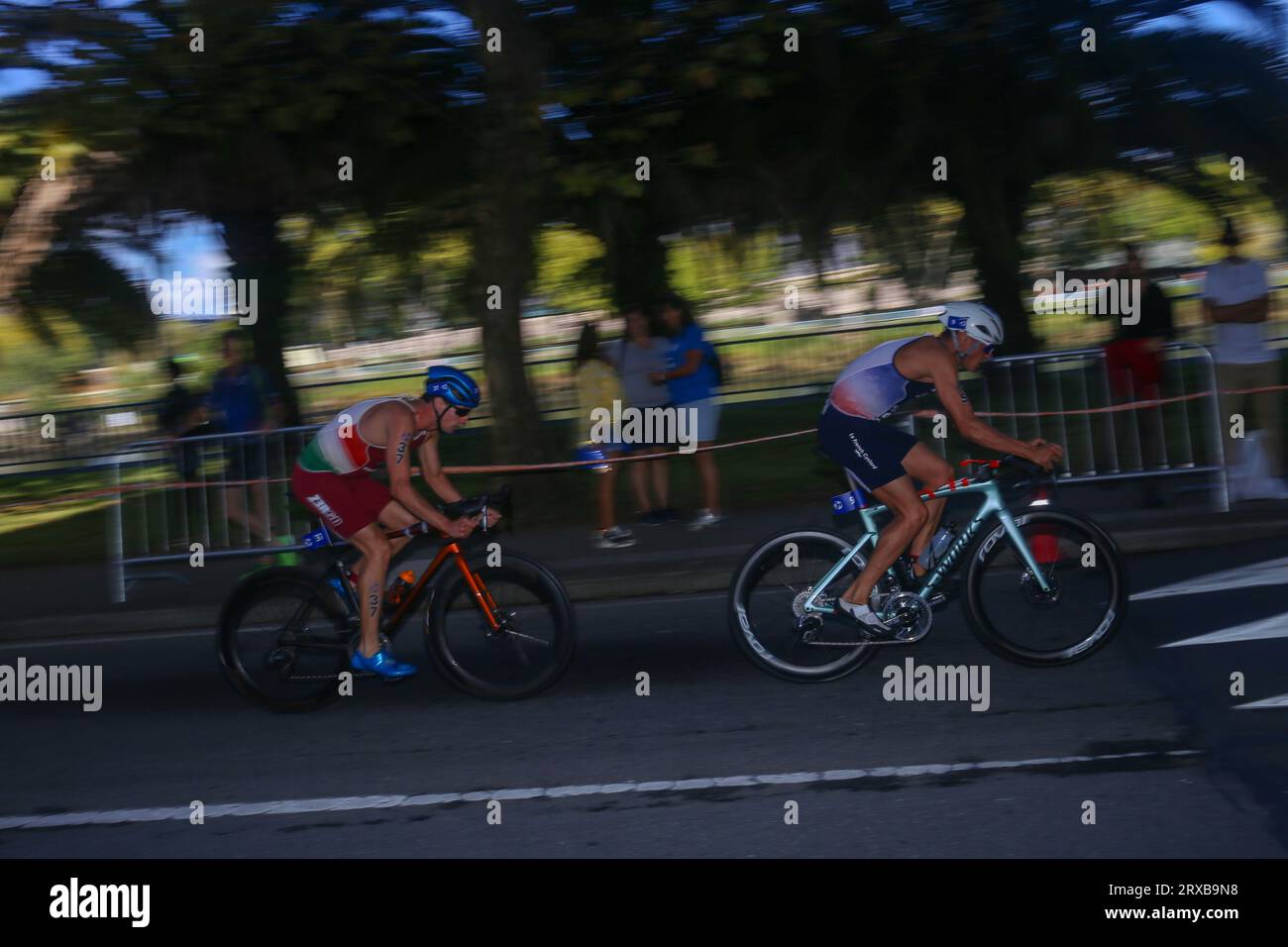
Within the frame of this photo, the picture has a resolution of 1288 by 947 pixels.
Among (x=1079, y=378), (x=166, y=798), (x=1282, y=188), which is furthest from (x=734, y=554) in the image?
(x=1282, y=188)

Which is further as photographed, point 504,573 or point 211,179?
point 211,179

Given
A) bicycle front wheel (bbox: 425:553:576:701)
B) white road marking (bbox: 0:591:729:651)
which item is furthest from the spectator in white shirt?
bicycle front wheel (bbox: 425:553:576:701)

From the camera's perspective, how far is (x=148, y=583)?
10922 mm

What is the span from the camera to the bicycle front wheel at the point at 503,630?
6875 millimetres

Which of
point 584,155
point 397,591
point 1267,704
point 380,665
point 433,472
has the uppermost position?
point 584,155

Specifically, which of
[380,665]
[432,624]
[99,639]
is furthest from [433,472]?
[99,639]

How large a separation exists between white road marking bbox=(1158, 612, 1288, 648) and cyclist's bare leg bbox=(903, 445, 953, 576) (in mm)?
1419

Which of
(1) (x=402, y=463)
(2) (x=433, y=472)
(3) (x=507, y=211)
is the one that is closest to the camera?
(1) (x=402, y=463)

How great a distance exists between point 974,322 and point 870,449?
0.76m

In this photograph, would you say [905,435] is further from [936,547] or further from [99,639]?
[99,639]

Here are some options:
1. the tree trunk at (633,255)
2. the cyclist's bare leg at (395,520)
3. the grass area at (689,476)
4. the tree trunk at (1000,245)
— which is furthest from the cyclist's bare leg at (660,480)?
the tree trunk at (1000,245)

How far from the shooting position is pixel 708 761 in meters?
5.93
